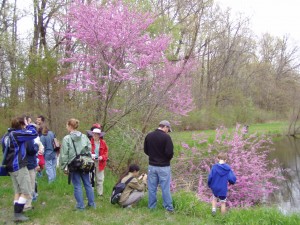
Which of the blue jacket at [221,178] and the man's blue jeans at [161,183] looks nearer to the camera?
the man's blue jeans at [161,183]

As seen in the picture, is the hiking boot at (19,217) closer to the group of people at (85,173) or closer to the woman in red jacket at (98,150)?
the group of people at (85,173)

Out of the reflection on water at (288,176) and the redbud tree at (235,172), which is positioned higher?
the redbud tree at (235,172)

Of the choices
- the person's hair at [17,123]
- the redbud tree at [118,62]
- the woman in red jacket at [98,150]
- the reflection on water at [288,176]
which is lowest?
the reflection on water at [288,176]

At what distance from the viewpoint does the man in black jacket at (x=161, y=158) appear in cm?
586

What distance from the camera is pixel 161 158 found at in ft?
19.3

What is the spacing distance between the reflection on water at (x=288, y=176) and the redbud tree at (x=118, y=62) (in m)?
5.51

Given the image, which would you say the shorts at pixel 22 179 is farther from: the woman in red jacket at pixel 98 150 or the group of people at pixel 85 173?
the woman in red jacket at pixel 98 150

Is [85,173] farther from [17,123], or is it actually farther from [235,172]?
[235,172]

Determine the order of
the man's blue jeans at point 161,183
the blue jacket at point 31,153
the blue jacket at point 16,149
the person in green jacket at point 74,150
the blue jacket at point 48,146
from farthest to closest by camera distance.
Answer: the blue jacket at point 48,146
the man's blue jeans at point 161,183
the person in green jacket at point 74,150
the blue jacket at point 31,153
the blue jacket at point 16,149

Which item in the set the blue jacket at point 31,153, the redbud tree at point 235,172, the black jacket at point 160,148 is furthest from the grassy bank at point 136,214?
the redbud tree at point 235,172

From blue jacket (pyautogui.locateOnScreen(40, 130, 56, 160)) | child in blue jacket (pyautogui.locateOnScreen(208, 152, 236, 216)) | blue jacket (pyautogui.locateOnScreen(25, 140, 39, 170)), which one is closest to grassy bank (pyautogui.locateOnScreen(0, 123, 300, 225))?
child in blue jacket (pyautogui.locateOnScreen(208, 152, 236, 216))

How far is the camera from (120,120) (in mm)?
10719

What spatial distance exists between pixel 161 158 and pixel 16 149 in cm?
246

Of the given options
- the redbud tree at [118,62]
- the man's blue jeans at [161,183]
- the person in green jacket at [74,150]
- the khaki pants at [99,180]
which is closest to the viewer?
the person in green jacket at [74,150]
